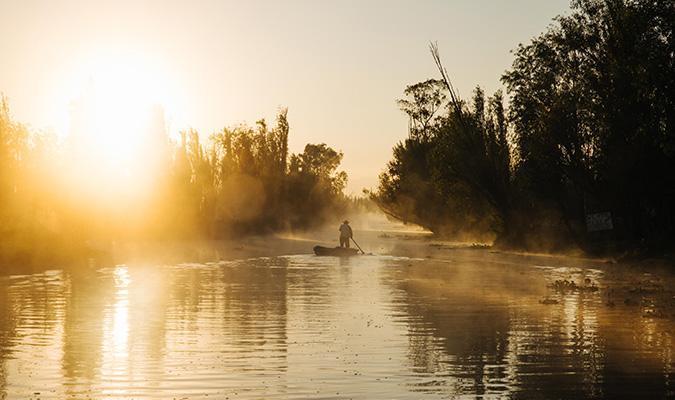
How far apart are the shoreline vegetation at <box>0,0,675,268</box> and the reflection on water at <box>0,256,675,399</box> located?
12.1 m

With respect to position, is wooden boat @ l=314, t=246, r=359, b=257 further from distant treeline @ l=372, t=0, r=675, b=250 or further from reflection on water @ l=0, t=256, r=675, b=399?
reflection on water @ l=0, t=256, r=675, b=399

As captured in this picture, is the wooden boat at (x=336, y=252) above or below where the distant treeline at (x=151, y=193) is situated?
below

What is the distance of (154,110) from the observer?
8112cm

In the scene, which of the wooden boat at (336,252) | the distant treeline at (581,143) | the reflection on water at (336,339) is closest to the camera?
the reflection on water at (336,339)

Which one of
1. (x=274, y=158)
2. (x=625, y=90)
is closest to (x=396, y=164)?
(x=274, y=158)

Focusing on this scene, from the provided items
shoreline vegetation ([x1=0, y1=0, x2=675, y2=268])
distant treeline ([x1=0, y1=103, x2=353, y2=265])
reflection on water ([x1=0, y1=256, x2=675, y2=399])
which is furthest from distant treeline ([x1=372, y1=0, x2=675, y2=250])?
distant treeline ([x1=0, y1=103, x2=353, y2=265])

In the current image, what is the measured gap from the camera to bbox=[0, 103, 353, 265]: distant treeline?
48.1 metres

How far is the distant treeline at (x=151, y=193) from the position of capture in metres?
48.1

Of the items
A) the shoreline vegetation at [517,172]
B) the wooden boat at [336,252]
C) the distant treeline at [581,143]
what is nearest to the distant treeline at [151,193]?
the shoreline vegetation at [517,172]

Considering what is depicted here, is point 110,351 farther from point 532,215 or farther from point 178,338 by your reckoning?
point 532,215

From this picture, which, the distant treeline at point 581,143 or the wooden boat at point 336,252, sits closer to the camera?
the distant treeline at point 581,143

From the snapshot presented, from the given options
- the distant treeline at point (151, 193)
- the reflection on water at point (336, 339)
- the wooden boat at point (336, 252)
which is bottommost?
the reflection on water at point (336, 339)

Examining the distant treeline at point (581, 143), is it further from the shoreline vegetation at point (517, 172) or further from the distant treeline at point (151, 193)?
the distant treeline at point (151, 193)

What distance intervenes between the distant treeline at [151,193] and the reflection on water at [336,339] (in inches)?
615
